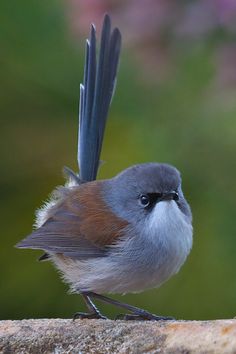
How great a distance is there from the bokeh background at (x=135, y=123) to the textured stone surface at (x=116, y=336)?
1.31m

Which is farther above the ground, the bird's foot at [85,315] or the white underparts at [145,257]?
the white underparts at [145,257]

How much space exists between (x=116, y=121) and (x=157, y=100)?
348 millimetres

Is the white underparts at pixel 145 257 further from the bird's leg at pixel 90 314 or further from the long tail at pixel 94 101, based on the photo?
the long tail at pixel 94 101

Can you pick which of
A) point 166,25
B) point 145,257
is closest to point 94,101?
point 166,25

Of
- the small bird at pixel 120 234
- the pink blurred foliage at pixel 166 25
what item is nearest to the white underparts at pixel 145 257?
the small bird at pixel 120 234

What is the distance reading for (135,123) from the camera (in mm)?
5395

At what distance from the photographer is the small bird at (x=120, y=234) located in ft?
12.0

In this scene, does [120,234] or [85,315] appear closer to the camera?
[85,315]

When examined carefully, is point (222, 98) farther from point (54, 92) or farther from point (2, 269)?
point (2, 269)

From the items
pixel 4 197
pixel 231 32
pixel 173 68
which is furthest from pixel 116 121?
pixel 231 32

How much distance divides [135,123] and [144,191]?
1.64 metres

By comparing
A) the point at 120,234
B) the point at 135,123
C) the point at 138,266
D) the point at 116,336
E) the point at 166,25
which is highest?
the point at 166,25

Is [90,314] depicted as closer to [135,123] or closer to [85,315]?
[85,315]

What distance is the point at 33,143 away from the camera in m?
5.71
